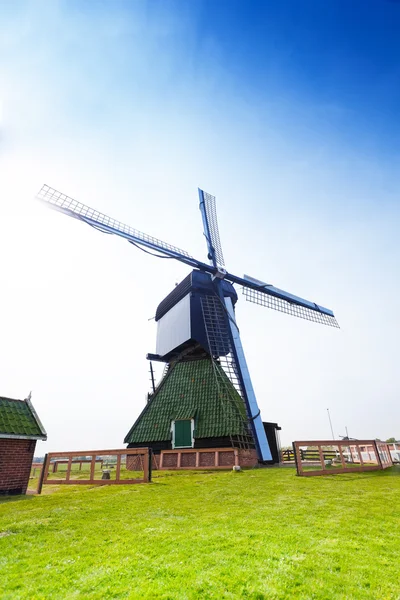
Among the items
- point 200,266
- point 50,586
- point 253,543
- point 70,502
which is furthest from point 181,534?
point 200,266

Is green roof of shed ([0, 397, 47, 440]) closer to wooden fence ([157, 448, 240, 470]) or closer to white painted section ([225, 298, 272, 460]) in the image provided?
wooden fence ([157, 448, 240, 470])

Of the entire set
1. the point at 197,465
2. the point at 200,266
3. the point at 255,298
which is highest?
the point at 200,266

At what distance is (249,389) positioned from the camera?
18.3m

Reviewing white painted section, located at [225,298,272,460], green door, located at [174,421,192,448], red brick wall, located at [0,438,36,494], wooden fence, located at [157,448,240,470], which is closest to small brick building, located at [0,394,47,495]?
red brick wall, located at [0,438,36,494]

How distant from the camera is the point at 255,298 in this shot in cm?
2431

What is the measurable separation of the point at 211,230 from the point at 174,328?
934cm

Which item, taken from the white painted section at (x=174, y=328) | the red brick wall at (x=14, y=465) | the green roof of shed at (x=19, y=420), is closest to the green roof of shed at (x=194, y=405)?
the white painted section at (x=174, y=328)

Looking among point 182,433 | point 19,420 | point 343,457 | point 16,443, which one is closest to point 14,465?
point 16,443

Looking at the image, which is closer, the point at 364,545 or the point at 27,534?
the point at 364,545

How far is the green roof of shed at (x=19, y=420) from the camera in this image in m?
11.4

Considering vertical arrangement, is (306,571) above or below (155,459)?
below

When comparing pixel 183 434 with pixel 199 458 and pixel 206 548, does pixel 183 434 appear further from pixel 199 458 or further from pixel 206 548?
pixel 206 548

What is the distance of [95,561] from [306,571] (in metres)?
2.80

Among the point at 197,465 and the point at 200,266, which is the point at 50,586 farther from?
the point at 200,266
